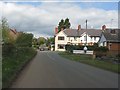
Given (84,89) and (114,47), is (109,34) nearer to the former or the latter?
(114,47)

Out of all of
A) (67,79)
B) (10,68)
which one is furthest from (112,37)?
(67,79)

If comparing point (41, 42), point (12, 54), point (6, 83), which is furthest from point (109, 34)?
point (41, 42)

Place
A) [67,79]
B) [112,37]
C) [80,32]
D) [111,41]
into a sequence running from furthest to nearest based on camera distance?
[80,32] → [112,37] → [111,41] → [67,79]

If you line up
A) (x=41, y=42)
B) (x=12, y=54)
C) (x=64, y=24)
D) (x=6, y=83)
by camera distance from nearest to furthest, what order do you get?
(x=6, y=83) < (x=12, y=54) < (x=64, y=24) < (x=41, y=42)

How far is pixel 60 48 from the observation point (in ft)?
393

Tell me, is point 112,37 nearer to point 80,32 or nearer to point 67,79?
point 80,32

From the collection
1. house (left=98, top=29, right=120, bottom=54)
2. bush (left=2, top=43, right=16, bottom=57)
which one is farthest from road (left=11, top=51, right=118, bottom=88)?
house (left=98, top=29, right=120, bottom=54)

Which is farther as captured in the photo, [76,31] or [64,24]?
[64,24]

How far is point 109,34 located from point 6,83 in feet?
215

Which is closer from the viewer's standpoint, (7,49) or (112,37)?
(7,49)

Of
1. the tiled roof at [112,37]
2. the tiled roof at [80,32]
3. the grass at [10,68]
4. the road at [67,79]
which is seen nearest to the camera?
the road at [67,79]

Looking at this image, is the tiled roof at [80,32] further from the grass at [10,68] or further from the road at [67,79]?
the road at [67,79]

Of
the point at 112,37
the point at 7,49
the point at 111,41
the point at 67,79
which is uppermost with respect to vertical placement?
the point at 112,37

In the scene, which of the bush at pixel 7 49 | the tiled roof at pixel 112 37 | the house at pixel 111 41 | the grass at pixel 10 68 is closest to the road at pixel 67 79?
the grass at pixel 10 68
